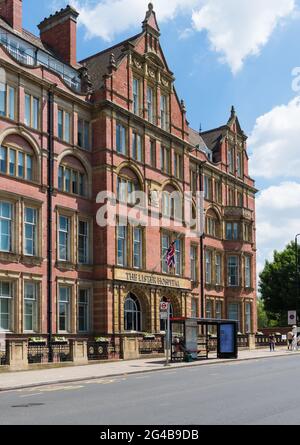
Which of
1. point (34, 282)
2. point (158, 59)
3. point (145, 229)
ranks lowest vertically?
point (34, 282)

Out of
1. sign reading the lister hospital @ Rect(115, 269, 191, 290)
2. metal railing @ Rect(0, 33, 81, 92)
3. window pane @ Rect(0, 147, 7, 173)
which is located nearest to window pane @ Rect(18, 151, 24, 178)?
window pane @ Rect(0, 147, 7, 173)

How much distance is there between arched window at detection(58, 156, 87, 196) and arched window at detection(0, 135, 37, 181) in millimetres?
2404

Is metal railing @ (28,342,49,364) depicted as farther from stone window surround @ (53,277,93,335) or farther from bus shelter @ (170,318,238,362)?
bus shelter @ (170,318,238,362)

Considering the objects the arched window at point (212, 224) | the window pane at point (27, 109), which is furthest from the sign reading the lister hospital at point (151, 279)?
the window pane at point (27, 109)

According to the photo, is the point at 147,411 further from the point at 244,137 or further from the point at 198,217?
the point at 244,137

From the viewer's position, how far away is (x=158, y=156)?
155 ft

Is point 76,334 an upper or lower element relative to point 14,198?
lower

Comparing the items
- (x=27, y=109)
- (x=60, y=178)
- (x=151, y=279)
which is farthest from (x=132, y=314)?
(x=27, y=109)

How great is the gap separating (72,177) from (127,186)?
4.58 meters

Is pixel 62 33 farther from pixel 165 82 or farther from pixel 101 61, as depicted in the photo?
pixel 165 82

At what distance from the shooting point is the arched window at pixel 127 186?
42844 millimetres

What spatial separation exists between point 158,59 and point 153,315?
62.2 ft

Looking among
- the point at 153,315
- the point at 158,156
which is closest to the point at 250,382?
the point at 153,315

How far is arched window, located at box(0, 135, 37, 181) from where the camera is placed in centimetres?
3550
